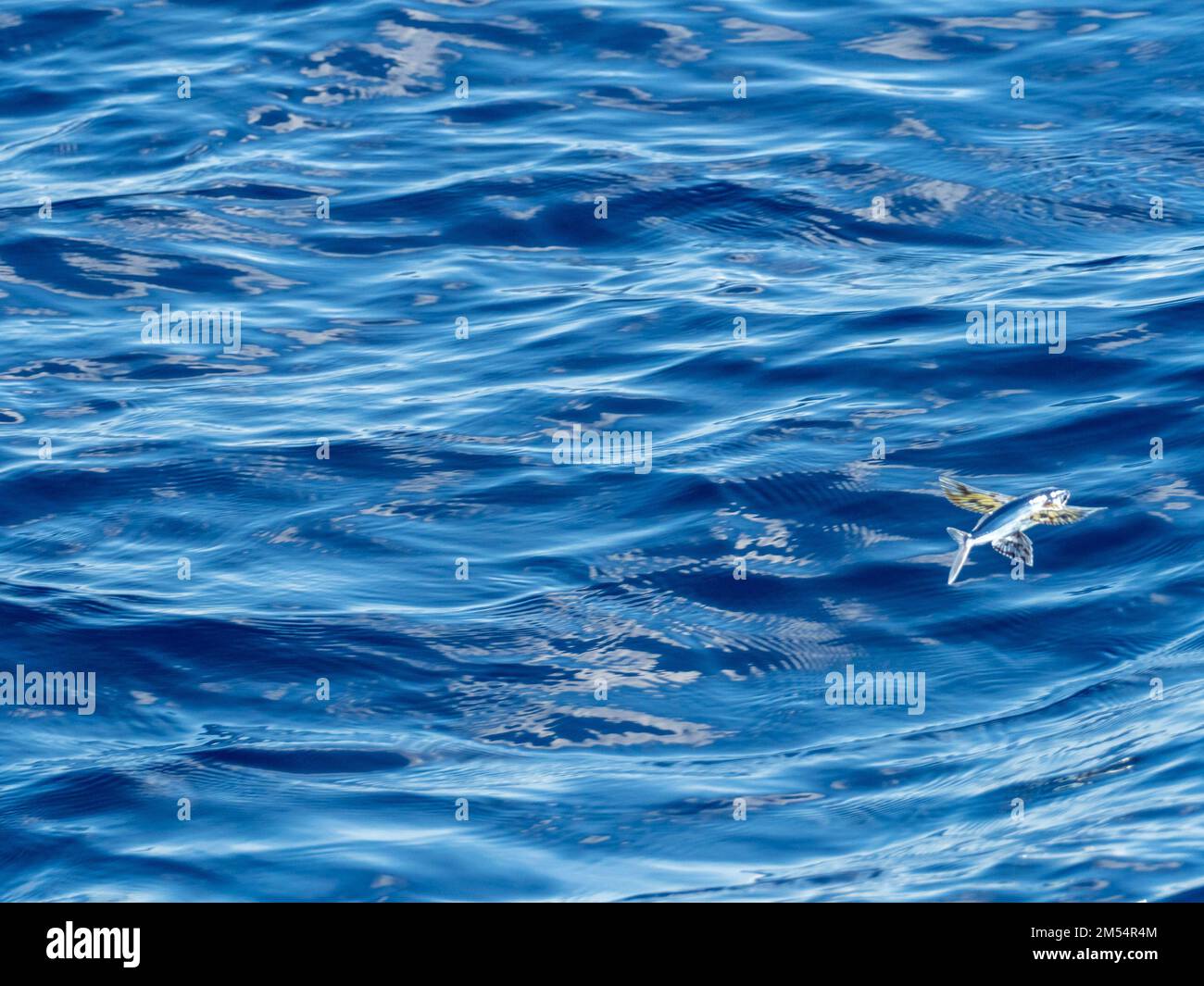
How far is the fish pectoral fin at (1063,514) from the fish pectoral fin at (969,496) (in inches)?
11.0

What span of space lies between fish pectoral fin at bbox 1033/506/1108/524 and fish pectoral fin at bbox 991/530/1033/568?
127 millimetres

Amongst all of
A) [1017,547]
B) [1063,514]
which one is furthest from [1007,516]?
[1063,514]

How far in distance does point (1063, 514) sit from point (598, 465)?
2602mm

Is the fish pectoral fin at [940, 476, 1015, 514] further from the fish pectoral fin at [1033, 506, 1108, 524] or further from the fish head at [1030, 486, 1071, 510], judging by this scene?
the fish head at [1030, 486, 1071, 510]

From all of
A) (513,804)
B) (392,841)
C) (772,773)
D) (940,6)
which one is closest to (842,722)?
(772,773)

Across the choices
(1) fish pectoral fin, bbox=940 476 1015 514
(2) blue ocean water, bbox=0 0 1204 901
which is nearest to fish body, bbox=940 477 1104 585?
(1) fish pectoral fin, bbox=940 476 1015 514

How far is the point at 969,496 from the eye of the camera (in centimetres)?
929

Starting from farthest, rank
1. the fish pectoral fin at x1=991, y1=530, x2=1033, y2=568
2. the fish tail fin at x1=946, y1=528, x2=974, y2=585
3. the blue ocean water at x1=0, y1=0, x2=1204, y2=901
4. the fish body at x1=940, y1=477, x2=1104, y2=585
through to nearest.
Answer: the fish pectoral fin at x1=991, y1=530, x2=1033, y2=568, the fish body at x1=940, y1=477, x2=1104, y2=585, the fish tail fin at x1=946, y1=528, x2=974, y2=585, the blue ocean water at x1=0, y1=0, x2=1204, y2=901

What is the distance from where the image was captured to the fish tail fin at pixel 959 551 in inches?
314

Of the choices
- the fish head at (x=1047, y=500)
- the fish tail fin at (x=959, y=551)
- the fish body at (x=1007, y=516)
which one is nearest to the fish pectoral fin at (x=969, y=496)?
the fish body at (x=1007, y=516)

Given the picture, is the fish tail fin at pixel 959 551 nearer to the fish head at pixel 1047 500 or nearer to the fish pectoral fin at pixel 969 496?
the fish pectoral fin at pixel 969 496

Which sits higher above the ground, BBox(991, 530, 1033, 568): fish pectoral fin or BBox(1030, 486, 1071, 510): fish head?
BBox(1030, 486, 1071, 510): fish head

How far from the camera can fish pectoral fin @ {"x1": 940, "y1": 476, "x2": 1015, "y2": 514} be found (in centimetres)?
907

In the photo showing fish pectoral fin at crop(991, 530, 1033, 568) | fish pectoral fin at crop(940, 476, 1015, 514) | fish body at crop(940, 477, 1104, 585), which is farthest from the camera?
fish pectoral fin at crop(940, 476, 1015, 514)
